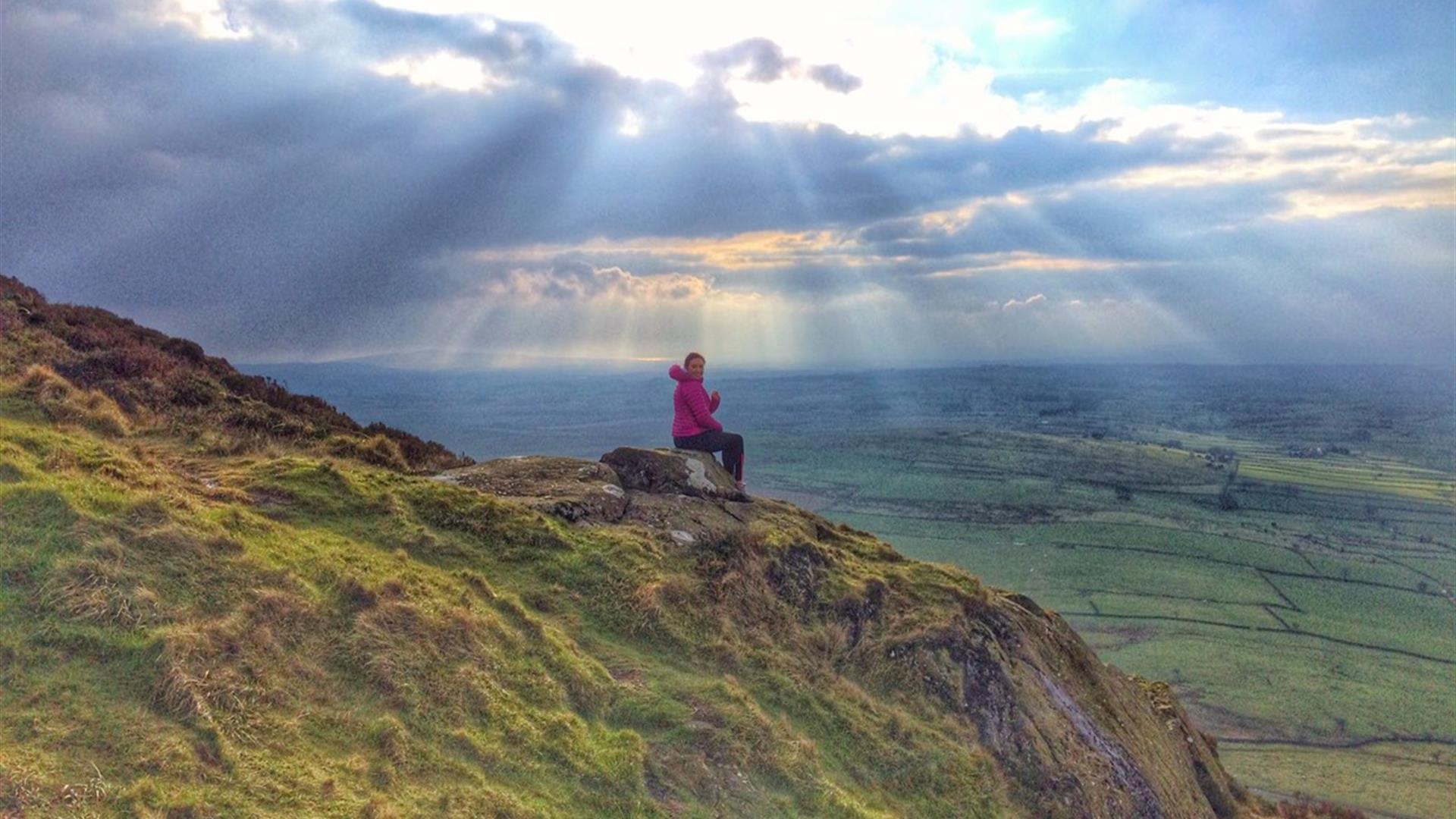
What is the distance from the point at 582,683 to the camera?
10.2m

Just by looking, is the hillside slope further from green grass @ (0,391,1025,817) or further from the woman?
the woman

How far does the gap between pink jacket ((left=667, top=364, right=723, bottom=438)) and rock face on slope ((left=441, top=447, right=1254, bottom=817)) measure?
0.87 m

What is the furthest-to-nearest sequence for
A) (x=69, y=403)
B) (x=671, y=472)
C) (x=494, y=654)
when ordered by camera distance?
1. (x=671, y=472)
2. (x=69, y=403)
3. (x=494, y=654)

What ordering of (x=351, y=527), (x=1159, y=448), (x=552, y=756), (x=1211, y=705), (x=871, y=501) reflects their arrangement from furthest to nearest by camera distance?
(x=1159, y=448) < (x=871, y=501) < (x=1211, y=705) < (x=351, y=527) < (x=552, y=756)

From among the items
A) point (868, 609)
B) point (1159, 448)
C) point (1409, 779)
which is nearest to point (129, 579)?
point (868, 609)

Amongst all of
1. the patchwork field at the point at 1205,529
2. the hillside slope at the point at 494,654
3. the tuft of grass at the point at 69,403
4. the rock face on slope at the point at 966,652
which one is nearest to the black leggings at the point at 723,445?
the rock face on slope at the point at 966,652

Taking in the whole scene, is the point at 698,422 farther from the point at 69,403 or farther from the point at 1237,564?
the point at 1237,564

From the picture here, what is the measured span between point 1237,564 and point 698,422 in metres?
92.2

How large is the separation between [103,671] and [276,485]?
554 centimetres

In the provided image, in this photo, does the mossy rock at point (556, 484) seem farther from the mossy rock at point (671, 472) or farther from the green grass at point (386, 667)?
the green grass at point (386, 667)

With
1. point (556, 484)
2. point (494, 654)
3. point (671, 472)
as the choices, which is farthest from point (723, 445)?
point (494, 654)

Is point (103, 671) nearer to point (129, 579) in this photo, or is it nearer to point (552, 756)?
point (129, 579)

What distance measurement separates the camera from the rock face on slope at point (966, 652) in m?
12.0

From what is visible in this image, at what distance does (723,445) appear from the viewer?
17891mm
